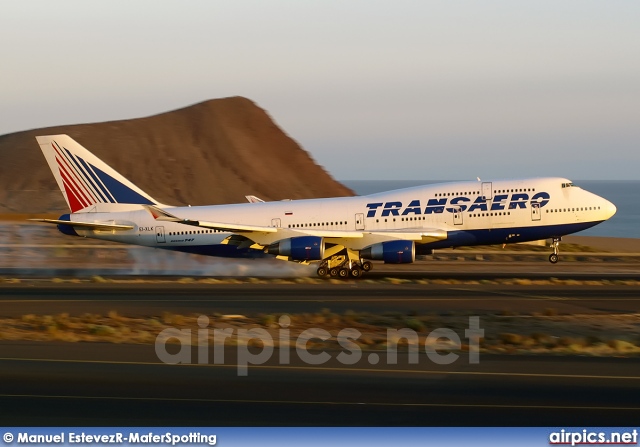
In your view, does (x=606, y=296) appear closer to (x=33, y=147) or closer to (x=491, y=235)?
(x=491, y=235)

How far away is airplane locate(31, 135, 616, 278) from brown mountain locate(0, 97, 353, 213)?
2404 inches

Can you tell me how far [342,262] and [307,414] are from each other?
26872 millimetres

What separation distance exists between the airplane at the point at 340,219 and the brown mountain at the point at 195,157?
6107cm

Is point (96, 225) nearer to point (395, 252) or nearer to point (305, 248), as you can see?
point (305, 248)

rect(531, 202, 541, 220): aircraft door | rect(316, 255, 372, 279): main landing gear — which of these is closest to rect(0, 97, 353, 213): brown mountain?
rect(316, 255, 372, 279): main landing gear

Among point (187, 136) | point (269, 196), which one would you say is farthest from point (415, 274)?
point (187, 136)

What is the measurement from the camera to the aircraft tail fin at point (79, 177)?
133ft

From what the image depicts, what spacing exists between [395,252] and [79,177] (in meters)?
15.1

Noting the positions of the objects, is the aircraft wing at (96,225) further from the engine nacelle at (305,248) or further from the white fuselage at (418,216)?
the engine nacelle at (305,248)

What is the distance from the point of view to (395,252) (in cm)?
3700

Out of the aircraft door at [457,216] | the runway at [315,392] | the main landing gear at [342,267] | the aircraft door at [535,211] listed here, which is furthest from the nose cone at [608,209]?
the runway at [315,392]

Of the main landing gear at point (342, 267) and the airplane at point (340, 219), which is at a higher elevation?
the airplane at point (340, 219)

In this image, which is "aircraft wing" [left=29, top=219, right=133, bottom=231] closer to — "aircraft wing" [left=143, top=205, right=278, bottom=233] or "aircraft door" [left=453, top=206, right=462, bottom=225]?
"aircraft wing" [left=143, top=205, right=278, bottom=233]

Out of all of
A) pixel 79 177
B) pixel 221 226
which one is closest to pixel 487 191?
pixel 221 226
